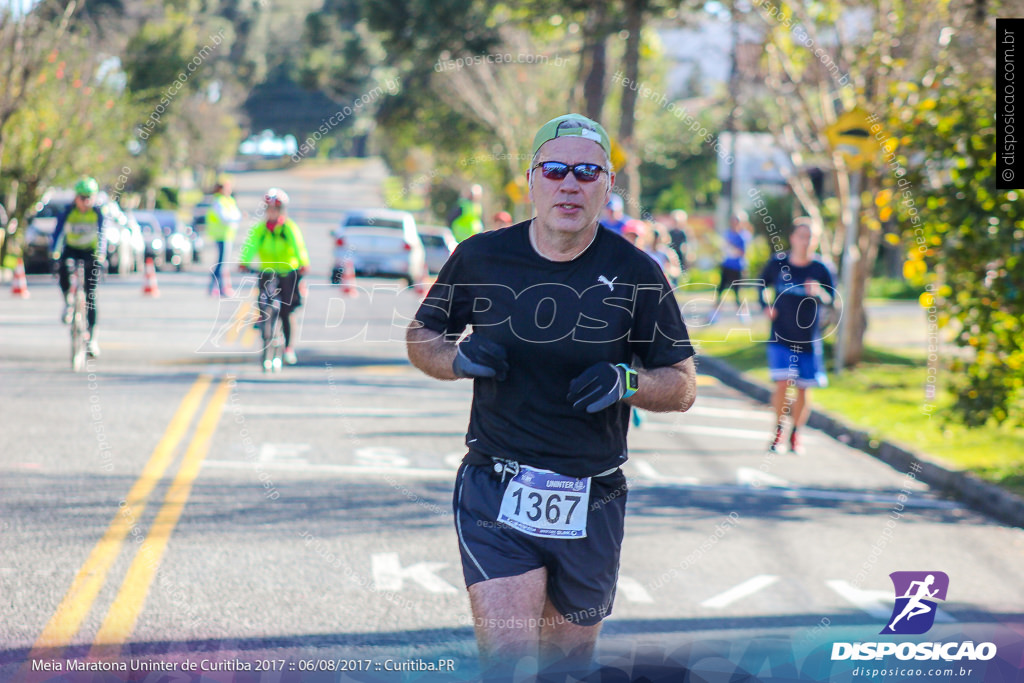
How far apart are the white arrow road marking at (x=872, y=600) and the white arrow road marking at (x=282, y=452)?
4164 millimetres

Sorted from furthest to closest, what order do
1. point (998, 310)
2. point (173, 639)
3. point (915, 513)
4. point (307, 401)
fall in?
point (307, 401) < point (998, 310) < point (915, 513) < point (173, 639)

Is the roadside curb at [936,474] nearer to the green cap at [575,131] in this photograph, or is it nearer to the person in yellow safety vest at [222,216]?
the green cap at [575,131]

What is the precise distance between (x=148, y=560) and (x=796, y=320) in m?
6.68

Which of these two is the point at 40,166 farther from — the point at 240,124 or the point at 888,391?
the point at 240,124

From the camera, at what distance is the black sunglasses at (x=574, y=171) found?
363 cm

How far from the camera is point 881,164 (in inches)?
623

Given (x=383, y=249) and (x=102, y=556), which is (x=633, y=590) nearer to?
(x=102, y=556)

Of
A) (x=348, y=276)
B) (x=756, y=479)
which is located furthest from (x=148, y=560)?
(x=348, y=276)

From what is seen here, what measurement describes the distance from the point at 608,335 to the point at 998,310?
7.88 m

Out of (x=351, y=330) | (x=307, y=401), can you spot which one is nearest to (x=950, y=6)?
(x=307, y=401)

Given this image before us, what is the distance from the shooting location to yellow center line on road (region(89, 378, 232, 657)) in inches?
204

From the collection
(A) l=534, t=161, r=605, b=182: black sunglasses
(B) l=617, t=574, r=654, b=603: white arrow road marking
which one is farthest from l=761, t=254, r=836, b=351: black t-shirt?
(A) l=534, t=161, r=605, b=182: black sunglasses

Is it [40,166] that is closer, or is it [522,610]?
[522,610]

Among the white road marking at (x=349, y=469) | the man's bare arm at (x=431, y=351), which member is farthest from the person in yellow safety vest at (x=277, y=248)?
the man's bare arm at (x=431, y=351)
